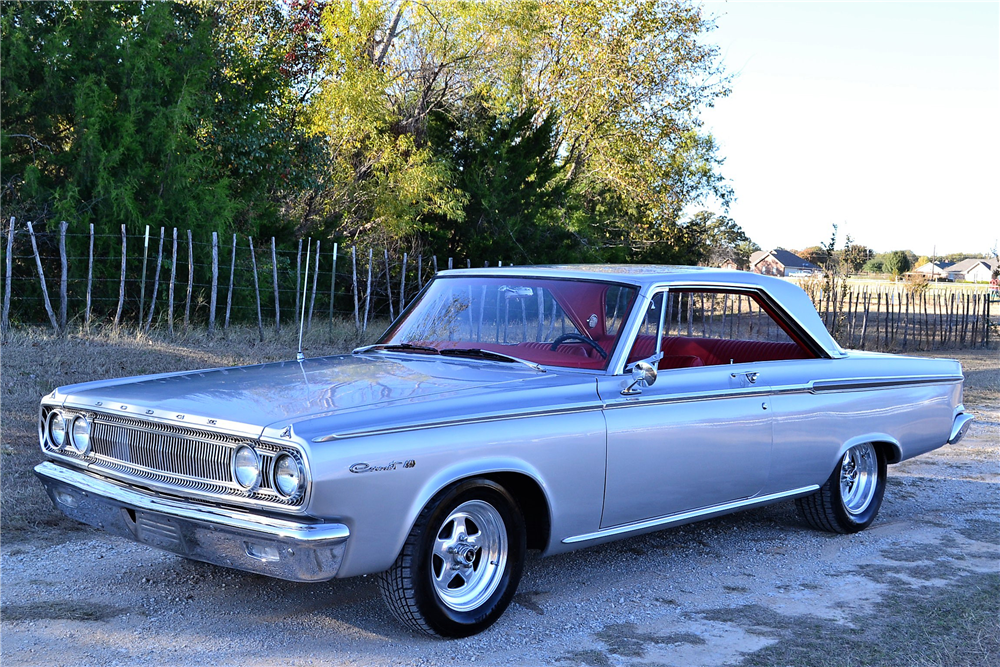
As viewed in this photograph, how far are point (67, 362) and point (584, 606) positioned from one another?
8.29 metres

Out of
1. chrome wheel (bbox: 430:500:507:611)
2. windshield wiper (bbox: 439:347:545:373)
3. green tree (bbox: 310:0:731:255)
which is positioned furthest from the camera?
green tree (bbox: 310:0:731:255)

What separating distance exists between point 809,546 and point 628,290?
1.98 m

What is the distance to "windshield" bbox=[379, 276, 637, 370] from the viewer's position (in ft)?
16.3

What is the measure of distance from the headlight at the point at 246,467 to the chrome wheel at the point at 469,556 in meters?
0.77

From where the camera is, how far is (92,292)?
13.7m

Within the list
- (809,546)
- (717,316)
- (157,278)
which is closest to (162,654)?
(809,546)

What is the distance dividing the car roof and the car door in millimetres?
174

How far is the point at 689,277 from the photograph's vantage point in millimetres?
5414

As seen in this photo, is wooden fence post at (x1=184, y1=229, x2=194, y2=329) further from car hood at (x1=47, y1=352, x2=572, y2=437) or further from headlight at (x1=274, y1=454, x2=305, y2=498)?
headlight at (x1=274, y1=454, x2=305, y2=498)

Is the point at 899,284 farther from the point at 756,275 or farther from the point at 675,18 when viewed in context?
the point at 756,275

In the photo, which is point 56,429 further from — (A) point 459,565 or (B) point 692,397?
(B) point 692,397

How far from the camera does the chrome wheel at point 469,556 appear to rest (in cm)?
415

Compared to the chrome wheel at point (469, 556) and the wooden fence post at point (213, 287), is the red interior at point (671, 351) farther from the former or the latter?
the wooden fence post at point (213, 287)

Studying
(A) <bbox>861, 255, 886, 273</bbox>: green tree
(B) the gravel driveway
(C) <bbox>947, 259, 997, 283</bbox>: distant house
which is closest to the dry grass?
(B) the gravel driveway
